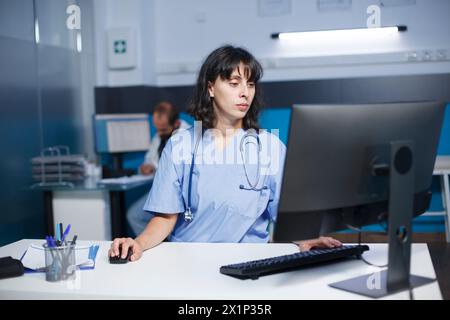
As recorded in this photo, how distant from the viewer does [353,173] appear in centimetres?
117

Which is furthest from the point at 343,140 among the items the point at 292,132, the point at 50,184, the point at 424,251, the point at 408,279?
the point at 50,184

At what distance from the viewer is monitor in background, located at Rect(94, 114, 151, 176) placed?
4.00 meters

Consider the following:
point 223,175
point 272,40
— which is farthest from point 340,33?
point 223,175

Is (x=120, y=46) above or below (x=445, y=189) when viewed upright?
above

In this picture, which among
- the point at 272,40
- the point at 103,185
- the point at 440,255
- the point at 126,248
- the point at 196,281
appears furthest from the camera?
the point at 272,40

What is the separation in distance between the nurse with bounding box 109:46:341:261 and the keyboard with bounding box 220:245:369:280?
0.36 metres

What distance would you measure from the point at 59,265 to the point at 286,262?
0.54m

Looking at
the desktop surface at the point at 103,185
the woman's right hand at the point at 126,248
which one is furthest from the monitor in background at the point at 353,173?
the desktop surface at the point at 103,185

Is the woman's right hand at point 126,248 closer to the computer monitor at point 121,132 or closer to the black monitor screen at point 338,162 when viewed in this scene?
the black monitor screen at point 338,162

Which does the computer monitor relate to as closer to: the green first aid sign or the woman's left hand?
the green first aid sign

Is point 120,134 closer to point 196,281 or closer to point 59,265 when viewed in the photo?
point 59,265

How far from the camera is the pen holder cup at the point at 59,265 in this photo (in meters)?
1.31
